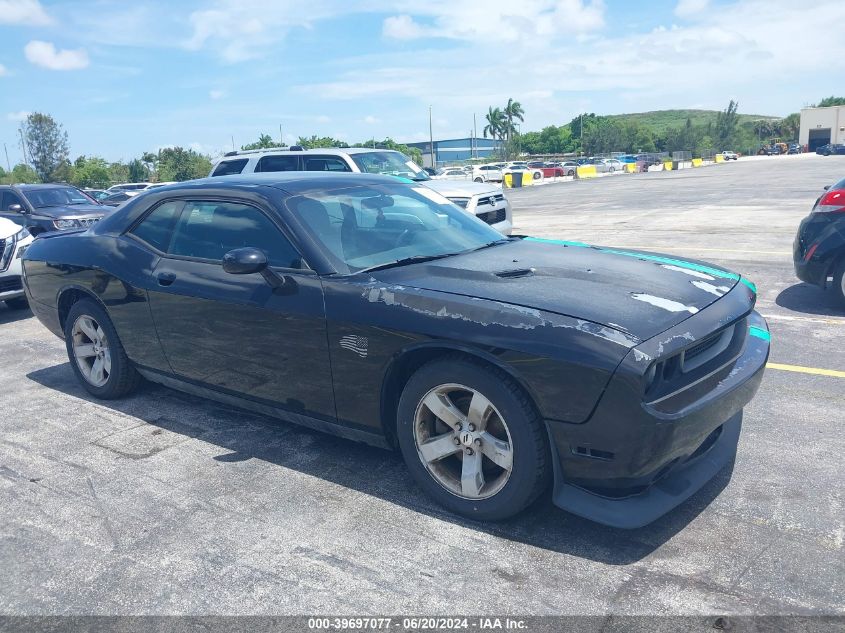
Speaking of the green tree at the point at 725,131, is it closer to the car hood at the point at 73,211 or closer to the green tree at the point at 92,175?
the green tree at the point at 92,175

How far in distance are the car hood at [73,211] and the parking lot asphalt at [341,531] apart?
8365 mm

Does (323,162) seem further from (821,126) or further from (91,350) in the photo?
(821,126)

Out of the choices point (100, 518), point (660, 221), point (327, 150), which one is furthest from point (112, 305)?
point (660, 221)

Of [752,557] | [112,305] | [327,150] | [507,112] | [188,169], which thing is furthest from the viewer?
[507,112]

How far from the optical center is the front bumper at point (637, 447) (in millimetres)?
2695

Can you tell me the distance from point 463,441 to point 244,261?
1.46 metres

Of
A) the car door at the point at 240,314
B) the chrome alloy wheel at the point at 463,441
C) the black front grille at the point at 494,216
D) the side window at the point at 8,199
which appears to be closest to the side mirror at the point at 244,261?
the car door at the point at 240,314

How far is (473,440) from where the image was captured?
3.12m

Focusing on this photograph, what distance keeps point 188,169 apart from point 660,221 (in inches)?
2205

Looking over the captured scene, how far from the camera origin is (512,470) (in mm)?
3010

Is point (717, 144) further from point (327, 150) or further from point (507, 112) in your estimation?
point (327, 150)

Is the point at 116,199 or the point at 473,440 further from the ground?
the point at 116,199

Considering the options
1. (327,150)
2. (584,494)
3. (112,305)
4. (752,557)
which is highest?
(327,150)

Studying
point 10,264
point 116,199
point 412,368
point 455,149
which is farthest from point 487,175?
point 455,149
